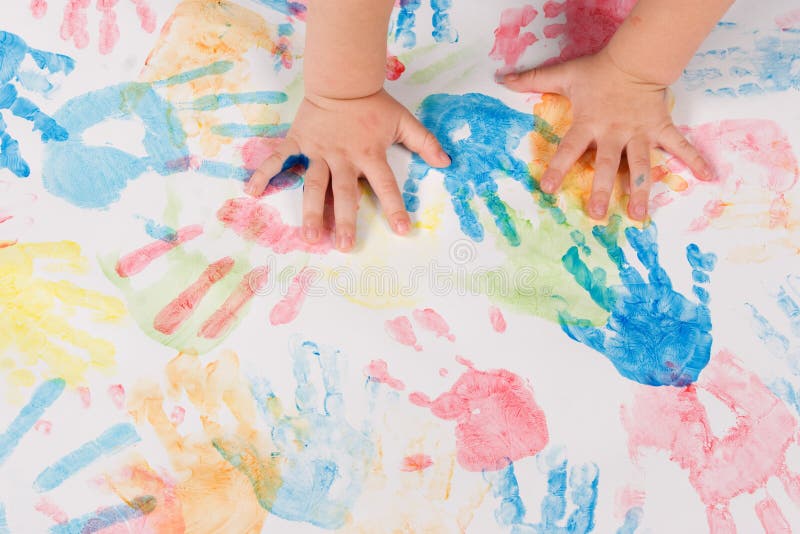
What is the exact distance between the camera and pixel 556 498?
70cm

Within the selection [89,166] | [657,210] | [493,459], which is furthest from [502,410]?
[89,166]

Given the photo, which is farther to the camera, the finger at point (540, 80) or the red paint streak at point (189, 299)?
the finger at point (540, 80)

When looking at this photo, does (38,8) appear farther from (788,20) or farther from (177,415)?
(788,20)

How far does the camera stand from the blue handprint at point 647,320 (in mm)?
762

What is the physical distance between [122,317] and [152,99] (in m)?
0.26

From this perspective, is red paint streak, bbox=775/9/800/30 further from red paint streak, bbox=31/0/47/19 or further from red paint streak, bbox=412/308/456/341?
red paint streak, bbox=31/0/47/19

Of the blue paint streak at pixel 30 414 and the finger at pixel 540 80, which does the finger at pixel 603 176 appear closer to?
the finger at pixel 540 80

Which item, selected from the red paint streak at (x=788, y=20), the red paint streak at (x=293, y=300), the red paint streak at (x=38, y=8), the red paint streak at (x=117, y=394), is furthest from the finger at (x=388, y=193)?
the red paint streak at (x=788, y=20)

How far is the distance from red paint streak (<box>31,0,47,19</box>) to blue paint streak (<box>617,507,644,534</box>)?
2.70 ft

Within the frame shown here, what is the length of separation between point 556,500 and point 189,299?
0.39 m

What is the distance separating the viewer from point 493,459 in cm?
71

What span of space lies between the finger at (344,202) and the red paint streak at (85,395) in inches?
10.8

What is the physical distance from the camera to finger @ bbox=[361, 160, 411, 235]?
80 centimetres

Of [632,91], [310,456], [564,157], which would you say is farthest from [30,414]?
[632,91]
